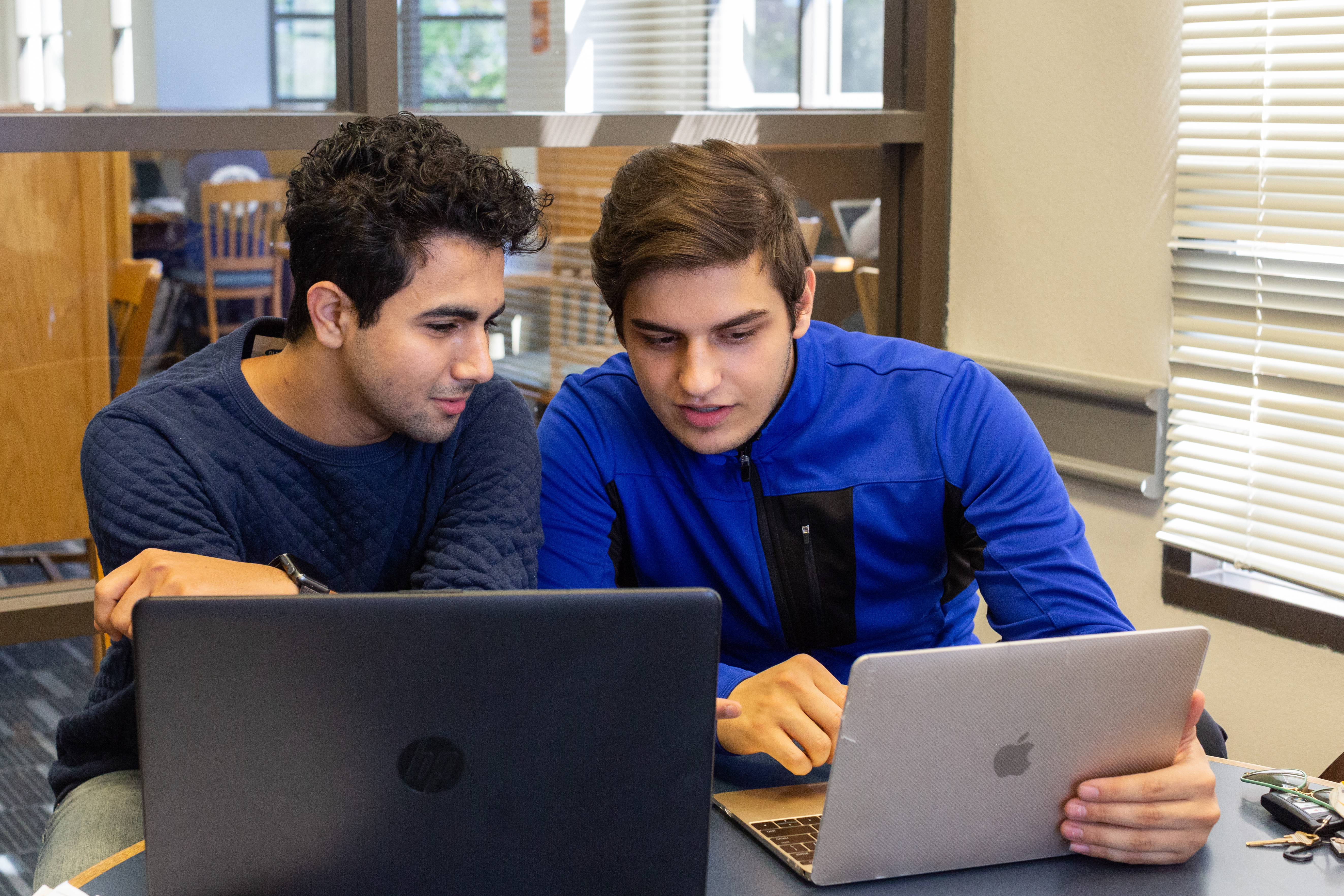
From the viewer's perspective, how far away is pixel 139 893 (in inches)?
40.0

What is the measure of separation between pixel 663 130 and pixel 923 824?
6.21 ft

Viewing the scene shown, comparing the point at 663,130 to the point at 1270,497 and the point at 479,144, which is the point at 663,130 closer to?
the point at 479,144

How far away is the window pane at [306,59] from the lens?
229 centimetres

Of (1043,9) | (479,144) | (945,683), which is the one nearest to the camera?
(945,683)

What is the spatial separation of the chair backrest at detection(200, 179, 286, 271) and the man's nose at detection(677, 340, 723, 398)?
115 centimetres

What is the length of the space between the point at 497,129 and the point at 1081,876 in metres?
1.85

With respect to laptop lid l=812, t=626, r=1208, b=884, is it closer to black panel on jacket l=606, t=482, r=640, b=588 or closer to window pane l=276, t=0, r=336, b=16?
black panel on jacket l=606, t=482, r=640, b=588

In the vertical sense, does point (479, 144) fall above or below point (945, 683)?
above

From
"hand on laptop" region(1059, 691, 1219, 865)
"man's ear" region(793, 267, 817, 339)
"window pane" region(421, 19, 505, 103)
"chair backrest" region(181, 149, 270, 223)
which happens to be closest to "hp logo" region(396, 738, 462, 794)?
"hand on laptop" region(1059, 691, 1219, 865)

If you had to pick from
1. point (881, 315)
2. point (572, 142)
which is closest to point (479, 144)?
point (572, 142)

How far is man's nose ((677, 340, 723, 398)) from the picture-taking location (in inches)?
56.3

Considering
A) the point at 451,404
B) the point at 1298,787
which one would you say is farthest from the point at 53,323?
the point at 1298,787

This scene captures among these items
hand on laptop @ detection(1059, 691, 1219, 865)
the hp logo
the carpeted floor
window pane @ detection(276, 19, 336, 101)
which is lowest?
the carpeted floor

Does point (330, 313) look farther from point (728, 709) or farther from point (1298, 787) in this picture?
point (1298, 787)
